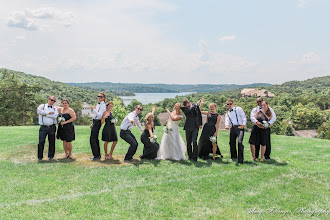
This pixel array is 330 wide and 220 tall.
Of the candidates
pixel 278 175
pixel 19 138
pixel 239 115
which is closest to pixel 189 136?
pixel 239 115

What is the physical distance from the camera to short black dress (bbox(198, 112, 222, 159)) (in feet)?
36.9

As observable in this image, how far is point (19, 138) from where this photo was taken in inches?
642

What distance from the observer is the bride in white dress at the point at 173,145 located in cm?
1117

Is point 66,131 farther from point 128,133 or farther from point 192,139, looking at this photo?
point 192,139

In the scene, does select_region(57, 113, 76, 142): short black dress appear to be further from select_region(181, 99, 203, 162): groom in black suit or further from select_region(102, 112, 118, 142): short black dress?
select_region(181, 99, 203, 162): groom in black suit

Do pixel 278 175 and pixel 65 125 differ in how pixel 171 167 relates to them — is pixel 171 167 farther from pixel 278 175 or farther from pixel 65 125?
pixel 65 125

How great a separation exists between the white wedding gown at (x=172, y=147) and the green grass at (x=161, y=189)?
0.59 m

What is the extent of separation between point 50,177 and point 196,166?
5.12 m

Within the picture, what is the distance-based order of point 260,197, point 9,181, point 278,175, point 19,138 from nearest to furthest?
1. point 260,197
2. point 9,181
3. point 278,175
4. point 19,138

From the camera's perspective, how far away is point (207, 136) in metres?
11.5

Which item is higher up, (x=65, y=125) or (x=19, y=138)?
(x=65, y=125)

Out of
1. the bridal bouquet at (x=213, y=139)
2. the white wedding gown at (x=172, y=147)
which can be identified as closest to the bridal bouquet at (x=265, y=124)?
the bridal bouquet at (x=213, y=139)

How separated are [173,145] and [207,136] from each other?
1.52 meters

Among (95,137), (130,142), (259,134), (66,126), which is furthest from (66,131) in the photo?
(259,134)
